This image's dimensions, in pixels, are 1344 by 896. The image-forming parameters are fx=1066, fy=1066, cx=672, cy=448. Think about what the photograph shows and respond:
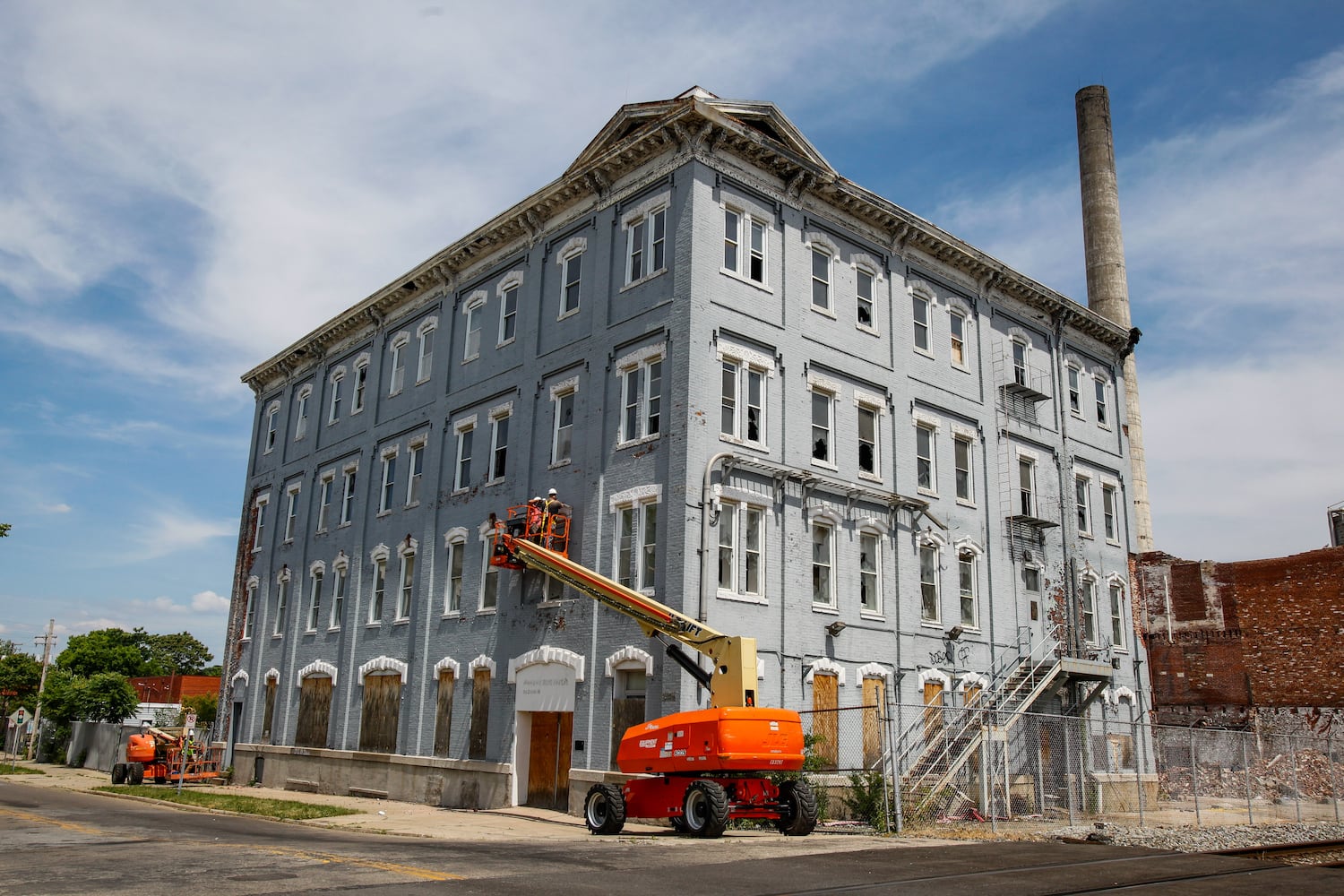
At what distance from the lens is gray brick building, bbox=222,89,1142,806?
23.8 meters

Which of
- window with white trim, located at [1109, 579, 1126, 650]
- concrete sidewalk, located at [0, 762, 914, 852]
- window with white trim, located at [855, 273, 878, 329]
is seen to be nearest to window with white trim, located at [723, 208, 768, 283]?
window with white trim, located at [855, 273, 878, 329]

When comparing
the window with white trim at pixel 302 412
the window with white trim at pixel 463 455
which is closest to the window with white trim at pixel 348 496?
the window with white trim at pixel 302 412

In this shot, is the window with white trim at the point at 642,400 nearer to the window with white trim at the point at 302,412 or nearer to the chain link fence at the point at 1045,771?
the chain link fence at the point at 1045,771

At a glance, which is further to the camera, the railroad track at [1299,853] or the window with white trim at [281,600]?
the window with white trim at [281,600]

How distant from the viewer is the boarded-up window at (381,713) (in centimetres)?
3017

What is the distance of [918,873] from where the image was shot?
13109 millimetres

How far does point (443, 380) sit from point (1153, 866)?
76.3 ft

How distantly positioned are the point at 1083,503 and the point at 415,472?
831 inches

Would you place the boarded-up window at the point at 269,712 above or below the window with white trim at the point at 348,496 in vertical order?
below

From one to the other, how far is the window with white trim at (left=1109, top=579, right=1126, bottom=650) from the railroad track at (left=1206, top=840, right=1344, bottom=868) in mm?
14749

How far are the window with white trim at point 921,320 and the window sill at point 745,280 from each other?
609 cm

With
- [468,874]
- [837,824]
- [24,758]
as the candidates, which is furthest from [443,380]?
[24,758]

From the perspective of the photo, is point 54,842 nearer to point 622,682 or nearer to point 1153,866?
point 622,682

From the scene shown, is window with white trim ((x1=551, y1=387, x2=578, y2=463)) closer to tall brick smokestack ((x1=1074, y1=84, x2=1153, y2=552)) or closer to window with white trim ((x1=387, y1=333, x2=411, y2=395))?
window with white trim ((x1=387, y1=333, x2=411, y2=395))
